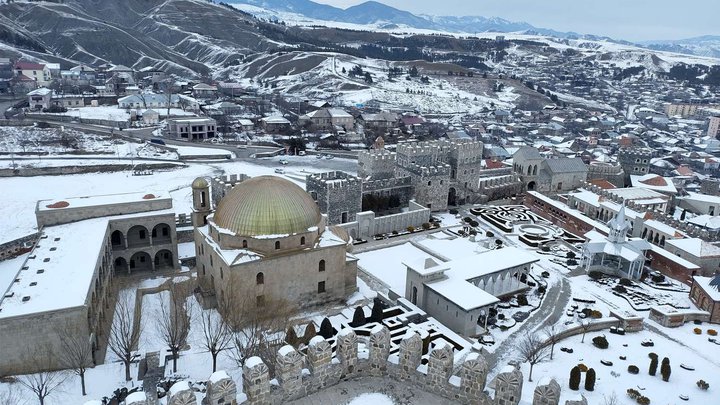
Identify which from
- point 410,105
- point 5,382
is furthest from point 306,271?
point 410,105

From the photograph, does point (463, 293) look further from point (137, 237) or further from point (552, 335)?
point (137, 237)

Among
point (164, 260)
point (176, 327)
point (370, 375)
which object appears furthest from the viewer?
point (164, 260)

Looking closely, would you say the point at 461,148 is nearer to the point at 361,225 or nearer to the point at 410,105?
the point at 361,225

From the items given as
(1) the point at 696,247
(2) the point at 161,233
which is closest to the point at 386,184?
(2) the point at 161,233

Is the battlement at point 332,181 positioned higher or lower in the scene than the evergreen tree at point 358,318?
higher

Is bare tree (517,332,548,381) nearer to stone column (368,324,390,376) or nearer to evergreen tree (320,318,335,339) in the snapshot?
evergreen tree (320,318,335,339)

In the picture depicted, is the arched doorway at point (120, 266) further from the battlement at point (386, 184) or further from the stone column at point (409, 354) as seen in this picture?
the stone column at point (409, 354)

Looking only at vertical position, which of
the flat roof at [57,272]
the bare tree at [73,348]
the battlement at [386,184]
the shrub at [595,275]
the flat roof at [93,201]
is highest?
the flat roof at [93,201]

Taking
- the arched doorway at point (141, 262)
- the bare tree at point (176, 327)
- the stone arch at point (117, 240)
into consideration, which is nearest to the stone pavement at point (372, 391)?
the bare tree at point (176, 327)
